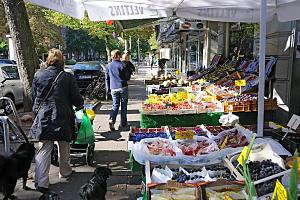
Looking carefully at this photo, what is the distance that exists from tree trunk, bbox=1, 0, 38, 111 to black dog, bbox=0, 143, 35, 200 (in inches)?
153

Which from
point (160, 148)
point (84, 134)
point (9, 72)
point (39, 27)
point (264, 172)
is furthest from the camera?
point (39, 27)

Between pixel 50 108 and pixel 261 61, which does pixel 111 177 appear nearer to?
pixel 50 108

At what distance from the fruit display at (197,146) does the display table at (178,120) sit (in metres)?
2.43

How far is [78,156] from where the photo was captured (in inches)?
257

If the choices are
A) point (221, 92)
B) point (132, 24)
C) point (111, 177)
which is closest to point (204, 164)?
point (111, 177)

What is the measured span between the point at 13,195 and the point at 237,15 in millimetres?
4781

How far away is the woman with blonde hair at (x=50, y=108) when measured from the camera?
15.5ft

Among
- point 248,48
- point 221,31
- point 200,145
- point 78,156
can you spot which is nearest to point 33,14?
point 221,31

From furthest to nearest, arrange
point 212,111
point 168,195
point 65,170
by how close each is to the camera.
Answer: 1. point 212,111
2. point 65,170
3. point 168,195

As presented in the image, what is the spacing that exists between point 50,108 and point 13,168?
36.9 inches

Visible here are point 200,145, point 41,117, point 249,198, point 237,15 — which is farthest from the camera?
point 237,15

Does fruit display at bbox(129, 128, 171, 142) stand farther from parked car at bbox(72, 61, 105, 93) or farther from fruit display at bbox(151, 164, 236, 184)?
parked car at bbox(72, 61, 105, 93)

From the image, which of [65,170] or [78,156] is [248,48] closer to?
[78,156]

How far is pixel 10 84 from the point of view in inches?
509
